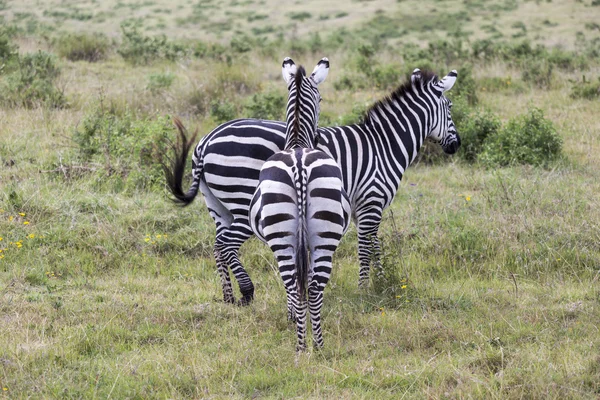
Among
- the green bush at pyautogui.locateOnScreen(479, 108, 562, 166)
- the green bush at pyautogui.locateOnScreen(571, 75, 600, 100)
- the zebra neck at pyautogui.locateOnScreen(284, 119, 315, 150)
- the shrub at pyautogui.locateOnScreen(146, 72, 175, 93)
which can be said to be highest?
the zebra neck at pyautogui.locateOnScreen(284, 119, 315, 150)

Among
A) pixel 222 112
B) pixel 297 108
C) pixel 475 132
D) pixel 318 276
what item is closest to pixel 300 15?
pixel 222 112

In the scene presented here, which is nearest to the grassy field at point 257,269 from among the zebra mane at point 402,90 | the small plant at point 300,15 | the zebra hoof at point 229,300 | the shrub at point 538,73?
the zebra hoof at point 229,300

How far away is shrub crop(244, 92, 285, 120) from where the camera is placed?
10789mm

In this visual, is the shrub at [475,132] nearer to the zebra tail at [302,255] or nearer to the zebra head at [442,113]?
the zebra head at [442,113]

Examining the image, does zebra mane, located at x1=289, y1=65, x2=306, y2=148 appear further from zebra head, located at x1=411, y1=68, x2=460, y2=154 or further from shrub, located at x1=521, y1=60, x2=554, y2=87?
shrub, located at x1=521, y1=60, x2=554, y2=87

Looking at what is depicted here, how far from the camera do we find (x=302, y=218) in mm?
4668

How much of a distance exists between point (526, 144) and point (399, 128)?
12.6 ft

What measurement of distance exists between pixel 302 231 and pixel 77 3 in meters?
34.2

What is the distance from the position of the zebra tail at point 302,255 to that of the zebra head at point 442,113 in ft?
8.54

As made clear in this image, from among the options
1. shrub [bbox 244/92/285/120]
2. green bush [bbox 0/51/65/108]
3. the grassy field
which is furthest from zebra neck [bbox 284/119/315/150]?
green bush [bbox 0/51/65/108]

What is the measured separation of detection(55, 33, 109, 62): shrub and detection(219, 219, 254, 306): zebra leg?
1073cm

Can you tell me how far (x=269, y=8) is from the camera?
35781mm

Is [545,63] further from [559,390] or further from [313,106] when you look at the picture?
[559,390]

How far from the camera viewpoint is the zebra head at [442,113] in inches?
265
